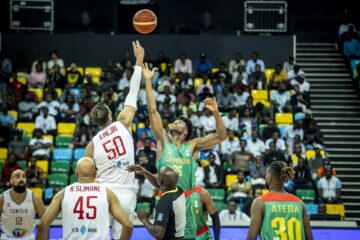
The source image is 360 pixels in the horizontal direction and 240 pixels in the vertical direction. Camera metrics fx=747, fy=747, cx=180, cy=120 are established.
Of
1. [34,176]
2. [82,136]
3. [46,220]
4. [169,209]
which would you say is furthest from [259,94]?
[46,220]

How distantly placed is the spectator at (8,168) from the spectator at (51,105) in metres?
Result: 2.68

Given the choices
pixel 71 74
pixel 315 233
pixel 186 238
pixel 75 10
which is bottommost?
pixel 315 233

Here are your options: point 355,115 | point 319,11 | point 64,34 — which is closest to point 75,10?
point 64,34

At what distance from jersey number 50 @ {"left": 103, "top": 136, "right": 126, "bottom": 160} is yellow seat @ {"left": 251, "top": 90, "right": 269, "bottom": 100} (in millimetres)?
13086

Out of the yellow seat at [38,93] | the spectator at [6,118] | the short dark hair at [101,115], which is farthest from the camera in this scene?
the yellow seat at [38,93]

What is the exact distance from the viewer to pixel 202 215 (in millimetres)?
8617

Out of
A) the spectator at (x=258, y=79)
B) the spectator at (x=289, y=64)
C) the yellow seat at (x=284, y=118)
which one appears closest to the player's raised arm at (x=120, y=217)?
the yellow seat at (x=284, y=118)

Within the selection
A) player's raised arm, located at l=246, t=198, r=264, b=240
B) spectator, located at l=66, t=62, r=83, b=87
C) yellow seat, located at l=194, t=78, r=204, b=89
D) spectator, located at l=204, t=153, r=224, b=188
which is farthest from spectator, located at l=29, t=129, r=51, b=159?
player's raised arm, located at l=246, t=198, r=264, b=240

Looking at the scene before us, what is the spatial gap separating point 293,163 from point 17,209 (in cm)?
958

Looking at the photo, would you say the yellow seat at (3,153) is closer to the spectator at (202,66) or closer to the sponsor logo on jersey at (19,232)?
the spectator at (202,66)

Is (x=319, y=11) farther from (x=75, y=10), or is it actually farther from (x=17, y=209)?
(x=17, y=209)

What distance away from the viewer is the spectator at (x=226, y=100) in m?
20.0

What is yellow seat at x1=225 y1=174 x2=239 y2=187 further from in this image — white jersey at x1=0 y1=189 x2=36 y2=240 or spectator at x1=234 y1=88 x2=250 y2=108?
white jersey at x1=0 y1=189 x2=36 y2=240

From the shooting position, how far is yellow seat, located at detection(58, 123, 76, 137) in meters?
18.9
